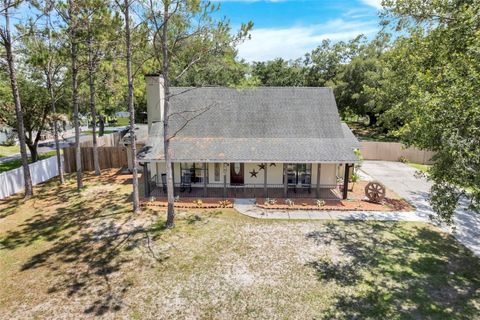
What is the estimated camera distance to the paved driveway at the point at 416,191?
1280 cm

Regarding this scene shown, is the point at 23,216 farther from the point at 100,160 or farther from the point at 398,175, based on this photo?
the point at 398,175

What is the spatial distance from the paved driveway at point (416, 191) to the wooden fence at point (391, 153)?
94 centimetres

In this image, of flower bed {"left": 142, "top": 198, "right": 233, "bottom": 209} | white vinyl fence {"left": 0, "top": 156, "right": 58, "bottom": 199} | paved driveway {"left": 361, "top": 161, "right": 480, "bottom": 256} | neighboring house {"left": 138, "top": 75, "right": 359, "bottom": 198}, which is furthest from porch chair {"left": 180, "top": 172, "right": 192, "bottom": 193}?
paved driveway {"left": 361, "top": 161, "right": 480, "bottom": 256}

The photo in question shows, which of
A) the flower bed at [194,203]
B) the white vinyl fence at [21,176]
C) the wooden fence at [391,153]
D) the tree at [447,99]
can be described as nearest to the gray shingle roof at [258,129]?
the flower bed at [194,203]

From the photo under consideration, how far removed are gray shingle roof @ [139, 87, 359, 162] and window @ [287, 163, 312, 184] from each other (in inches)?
56.7

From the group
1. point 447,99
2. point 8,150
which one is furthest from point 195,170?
point 8,150

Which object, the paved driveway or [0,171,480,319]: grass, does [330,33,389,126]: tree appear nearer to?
the paved driveway

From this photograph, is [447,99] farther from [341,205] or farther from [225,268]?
[341,205]

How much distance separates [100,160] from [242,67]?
16.9 m

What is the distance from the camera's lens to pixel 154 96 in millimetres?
19219

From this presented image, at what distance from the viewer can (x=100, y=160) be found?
2411cm

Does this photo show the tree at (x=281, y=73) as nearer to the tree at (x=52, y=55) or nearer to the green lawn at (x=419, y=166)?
the green lawn at (x=419, y=166)

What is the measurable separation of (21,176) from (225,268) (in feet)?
52.3

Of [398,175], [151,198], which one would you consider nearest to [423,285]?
[151,198]
